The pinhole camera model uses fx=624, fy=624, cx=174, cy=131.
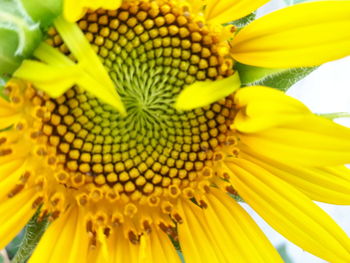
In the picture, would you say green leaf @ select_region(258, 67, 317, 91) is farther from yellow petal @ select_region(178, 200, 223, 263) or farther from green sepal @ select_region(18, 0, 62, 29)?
green sepal @ select_region(18, 0, 62, 29)

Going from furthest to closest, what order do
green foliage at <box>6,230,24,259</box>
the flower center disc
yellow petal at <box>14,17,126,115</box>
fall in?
green foliage at <box>6,230,24,259</box>, the flower center disc, yellow petal at <box>14,17,126,115</box>

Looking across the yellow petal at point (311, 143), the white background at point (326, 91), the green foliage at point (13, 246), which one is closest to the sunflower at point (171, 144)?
the yellow petal at point (311, 143)

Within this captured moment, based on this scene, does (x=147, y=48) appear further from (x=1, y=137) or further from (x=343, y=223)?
(x=343, y=223)

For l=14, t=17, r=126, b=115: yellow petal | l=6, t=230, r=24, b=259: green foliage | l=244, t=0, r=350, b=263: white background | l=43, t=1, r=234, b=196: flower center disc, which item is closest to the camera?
l=14, t=17, r=126, b=115: yellow petal

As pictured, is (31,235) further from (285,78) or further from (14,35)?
(285,78)

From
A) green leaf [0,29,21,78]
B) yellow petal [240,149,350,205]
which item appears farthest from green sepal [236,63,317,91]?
green leaf [0,29,21,78]

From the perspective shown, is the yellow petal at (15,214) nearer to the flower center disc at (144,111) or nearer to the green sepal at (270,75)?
the flower center disc at (144,111)

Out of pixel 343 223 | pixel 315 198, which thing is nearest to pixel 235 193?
pixel 315 198
